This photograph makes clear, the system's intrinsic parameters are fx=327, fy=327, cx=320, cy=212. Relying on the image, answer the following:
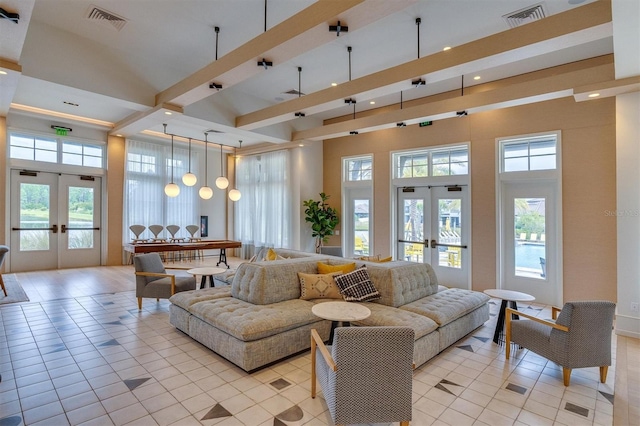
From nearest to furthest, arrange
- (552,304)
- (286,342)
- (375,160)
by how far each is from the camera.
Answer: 1. (286,342)
2. (552,304)
3. (375,160)

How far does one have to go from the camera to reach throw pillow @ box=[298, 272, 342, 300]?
160 inches

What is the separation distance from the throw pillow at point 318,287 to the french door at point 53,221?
7.10 m

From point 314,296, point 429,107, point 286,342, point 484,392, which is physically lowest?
point 484,392

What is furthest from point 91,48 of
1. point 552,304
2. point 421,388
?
point 552,304

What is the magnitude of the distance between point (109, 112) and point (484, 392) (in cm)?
834

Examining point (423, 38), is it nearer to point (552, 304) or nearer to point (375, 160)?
point (375, 160)

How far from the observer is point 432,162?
22.8ft

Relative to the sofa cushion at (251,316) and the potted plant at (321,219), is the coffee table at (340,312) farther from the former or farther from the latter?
the potted plant at (321,219)

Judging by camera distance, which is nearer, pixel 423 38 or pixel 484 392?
pixel 484 392

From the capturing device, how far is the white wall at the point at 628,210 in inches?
163

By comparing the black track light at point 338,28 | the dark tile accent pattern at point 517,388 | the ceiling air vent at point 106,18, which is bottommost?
the dark tile accent pattern at point 517,388

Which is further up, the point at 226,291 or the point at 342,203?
the point at 342,203

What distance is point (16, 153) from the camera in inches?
290

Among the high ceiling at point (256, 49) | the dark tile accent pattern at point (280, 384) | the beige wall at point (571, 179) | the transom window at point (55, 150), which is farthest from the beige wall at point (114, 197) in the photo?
the beige wall at point (571, 179)
